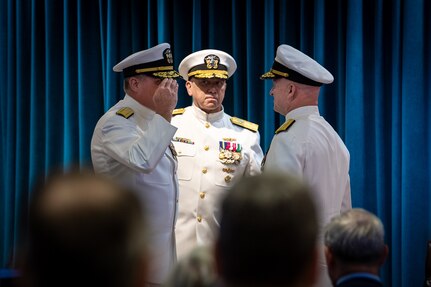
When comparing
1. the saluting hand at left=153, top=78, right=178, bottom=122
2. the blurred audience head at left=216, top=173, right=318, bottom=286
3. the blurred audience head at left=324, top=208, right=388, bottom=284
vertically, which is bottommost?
the blurred audience head at left=324, top=208, right=388, bottom=284

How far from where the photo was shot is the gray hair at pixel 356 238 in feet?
5.84

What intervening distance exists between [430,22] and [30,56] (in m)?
2.49

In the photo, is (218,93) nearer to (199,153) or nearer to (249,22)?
(199,153)

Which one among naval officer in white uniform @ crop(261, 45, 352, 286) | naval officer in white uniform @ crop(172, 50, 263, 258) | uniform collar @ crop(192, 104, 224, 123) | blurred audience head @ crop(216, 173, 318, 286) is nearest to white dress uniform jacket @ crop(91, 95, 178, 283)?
naval officer in white uniform @ crop(261, 45, 352, 286)

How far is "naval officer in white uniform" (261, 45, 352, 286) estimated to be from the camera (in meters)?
2.75

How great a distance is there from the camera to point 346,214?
1.89 m

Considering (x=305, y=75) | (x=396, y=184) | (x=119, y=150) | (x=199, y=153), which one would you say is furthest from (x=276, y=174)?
Answer: (x=396, y=184)

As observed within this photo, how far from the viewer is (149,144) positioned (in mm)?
2609

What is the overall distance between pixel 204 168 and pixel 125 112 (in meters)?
0.81

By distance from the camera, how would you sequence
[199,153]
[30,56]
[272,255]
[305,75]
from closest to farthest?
[272,255]
[305,75]
[199,153]
[30,56]

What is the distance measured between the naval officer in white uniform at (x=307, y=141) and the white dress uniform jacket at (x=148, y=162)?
434 mm

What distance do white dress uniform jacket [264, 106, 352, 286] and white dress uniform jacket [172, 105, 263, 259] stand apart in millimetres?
656

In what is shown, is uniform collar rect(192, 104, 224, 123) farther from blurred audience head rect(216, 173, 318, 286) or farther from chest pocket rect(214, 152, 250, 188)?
blurred audience head rect(216, 173, 318, 286)

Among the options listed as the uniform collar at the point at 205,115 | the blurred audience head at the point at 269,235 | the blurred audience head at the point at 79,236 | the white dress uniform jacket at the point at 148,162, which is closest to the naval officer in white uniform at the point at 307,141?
the white dress uniform jacket at the point at 148,162
